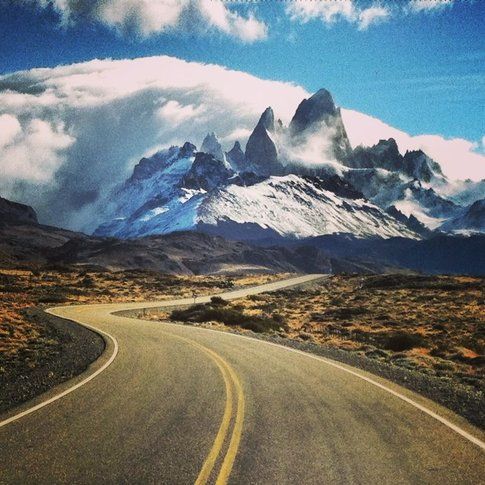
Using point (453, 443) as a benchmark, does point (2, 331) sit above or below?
below

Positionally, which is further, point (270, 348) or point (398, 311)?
point (398, 311)

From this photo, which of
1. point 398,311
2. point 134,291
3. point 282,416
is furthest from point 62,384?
point 134,291

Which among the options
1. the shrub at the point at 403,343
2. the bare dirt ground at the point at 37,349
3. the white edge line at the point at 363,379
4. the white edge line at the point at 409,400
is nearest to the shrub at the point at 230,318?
the shrub at the point at 403,343

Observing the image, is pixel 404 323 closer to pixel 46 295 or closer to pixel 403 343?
pixel 403 343

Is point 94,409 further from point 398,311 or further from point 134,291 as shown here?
point 134,291

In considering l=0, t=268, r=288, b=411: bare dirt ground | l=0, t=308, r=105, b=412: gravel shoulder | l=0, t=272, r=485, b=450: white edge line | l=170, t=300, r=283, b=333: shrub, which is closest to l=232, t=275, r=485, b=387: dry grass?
l=170, t=300, r=283, b=333: shrub

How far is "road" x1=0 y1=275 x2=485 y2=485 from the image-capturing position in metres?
7.56

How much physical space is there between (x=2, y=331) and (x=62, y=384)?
14.7m

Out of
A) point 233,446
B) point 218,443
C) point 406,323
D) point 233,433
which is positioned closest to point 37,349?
point 233,433

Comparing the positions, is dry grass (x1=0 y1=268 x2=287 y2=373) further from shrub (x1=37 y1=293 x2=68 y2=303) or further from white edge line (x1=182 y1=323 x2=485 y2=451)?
white edge line (x1=182 y1=323 x2=485 y2=451)

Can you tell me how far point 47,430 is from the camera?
30.2 feet

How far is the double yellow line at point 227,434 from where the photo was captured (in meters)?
7.41

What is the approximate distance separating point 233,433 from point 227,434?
0.13m

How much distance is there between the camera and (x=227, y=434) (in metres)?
9.30
